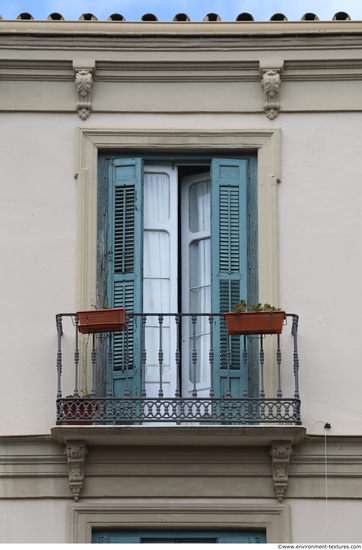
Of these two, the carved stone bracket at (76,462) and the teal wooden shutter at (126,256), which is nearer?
the carved stone bracket at (76,462)

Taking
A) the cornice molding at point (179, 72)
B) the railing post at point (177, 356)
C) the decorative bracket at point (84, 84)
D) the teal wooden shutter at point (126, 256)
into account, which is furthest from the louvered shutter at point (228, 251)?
the decorative bracket at point (84, 84)

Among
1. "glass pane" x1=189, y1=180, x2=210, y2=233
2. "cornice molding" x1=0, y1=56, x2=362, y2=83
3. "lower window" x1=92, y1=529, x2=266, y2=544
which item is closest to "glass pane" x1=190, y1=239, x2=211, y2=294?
"glass pane" x1=189, y1=180, x2=210, y2=233

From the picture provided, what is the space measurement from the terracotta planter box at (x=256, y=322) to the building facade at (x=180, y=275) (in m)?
0.27

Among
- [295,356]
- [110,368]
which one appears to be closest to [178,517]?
[110,368]

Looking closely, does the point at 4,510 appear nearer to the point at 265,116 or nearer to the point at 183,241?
the point at 183,241

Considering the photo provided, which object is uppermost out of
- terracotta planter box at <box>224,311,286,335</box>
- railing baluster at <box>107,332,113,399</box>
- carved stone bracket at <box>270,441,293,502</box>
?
terracotta planter box at <box>224,311,286,335</box>

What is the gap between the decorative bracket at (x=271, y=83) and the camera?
1213 cm

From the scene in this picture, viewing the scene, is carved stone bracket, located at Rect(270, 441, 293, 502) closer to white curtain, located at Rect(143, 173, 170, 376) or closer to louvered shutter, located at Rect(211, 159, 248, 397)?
louvered shutter, located at Rect(211, 159, 248, 397)

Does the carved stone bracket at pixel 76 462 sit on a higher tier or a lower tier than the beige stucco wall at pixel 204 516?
higher

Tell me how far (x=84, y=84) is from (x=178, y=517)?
4233 mm

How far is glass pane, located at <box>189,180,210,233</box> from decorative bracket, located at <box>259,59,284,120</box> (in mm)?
919

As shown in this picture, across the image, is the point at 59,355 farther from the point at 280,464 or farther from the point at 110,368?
the point at 280,464

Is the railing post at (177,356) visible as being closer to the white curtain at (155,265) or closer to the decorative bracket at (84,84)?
the white curtain at (155,265)

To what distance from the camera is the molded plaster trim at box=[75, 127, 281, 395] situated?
11617 mm
